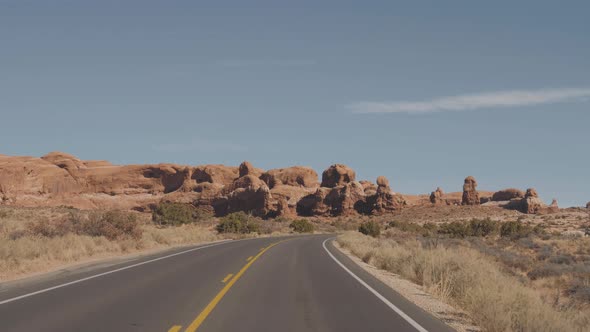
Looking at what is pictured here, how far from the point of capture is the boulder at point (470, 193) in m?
122

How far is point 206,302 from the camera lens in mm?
11531

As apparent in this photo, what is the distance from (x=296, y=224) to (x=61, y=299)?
6561cm

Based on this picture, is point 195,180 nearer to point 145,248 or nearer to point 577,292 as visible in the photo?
point 145,248

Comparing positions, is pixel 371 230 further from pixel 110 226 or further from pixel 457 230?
pixel 110 226

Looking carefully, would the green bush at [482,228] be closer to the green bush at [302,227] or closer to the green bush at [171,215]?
the green bush at [302,227]

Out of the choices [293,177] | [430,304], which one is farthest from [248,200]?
[430,304]

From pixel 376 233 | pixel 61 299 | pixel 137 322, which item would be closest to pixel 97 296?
pixel 61 299

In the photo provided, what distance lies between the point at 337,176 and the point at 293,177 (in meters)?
11.1

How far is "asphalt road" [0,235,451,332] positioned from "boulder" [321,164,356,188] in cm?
11239

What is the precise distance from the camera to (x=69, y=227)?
Result: 1121 inches

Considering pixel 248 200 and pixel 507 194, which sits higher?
pixel 507 194

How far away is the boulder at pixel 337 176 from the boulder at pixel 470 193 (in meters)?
26.2

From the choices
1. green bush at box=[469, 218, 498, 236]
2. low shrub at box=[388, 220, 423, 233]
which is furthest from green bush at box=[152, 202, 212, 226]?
green bush at box=[469, 218, 498, 236]

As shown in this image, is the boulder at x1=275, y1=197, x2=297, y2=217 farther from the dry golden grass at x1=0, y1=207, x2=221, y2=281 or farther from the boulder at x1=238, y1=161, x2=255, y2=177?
the dry golden grass at x1=0, y1=207, x2=221, y2=281
